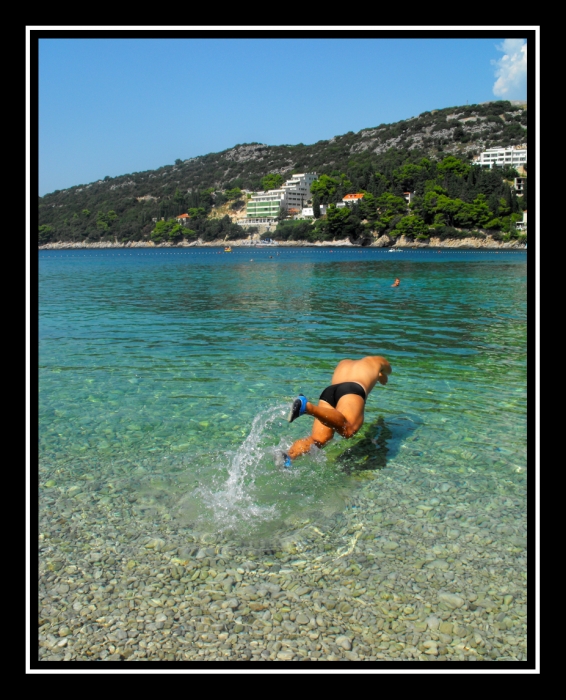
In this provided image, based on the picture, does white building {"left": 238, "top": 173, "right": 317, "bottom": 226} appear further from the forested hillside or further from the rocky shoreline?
the rocky shoreline

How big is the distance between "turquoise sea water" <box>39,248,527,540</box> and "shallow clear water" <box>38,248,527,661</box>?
0.03 m

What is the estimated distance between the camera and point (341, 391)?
591 centimetres

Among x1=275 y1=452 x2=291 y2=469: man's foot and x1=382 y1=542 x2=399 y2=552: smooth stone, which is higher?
x1=275 y1=452 x2=291 y2=469: man's foot

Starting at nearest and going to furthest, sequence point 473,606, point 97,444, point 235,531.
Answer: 1. point 473,606
2. point 235,531
3. point 97,444

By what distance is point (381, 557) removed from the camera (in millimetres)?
4387

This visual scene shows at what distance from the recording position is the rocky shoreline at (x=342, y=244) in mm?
109812

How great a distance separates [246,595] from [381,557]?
114 centimetres

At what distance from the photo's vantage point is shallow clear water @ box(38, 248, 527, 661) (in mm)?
3588

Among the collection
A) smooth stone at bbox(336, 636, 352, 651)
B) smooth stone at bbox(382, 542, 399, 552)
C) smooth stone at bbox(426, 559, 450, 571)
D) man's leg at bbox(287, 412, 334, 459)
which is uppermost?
man's leg at bbox(287, 412, 334, 459)

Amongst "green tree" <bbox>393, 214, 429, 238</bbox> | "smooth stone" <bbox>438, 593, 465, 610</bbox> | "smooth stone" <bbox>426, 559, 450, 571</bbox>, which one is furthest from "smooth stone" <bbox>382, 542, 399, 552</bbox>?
"green tree" <bbox>393, 214, 429, 238</bbox>

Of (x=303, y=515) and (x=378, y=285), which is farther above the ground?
(x=378, y=285)
